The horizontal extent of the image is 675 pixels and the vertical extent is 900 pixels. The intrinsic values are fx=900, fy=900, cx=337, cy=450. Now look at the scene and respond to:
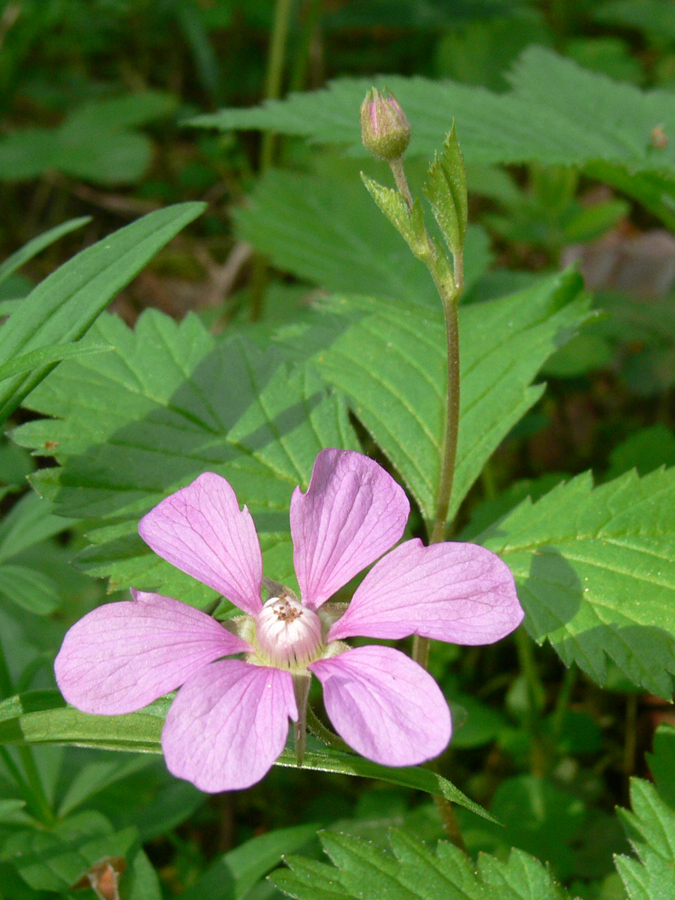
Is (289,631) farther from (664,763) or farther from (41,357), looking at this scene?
(664,763)

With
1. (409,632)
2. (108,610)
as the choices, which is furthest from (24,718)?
(409,632)

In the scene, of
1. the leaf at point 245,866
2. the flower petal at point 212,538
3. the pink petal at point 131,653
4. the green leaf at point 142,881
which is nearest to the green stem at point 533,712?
the leaf at point 245,866

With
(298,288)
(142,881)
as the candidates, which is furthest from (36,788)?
(298,288)

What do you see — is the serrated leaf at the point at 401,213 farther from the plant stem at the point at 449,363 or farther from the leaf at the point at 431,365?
the leaf at the point at 431,365

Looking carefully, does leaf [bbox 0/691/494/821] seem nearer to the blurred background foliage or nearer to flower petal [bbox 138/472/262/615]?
flower petal [bbox 138/472/262/615]

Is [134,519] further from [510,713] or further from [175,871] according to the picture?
[510,713]

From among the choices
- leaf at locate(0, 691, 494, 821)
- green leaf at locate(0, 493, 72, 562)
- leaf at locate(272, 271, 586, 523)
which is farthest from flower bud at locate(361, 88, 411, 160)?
green leaf at locate(0, 493, 72, 562)
